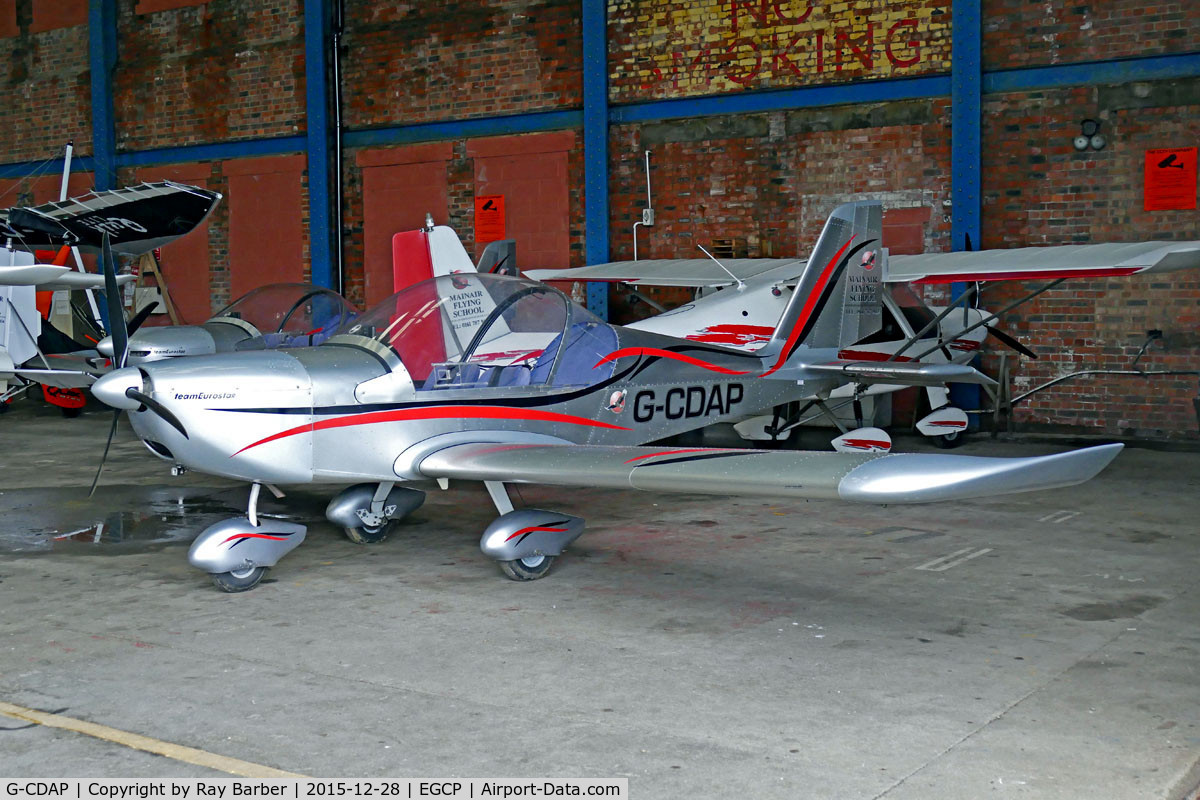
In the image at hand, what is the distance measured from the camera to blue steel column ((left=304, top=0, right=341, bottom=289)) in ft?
50.4

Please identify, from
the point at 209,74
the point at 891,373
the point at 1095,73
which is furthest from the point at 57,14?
the point at 891,373

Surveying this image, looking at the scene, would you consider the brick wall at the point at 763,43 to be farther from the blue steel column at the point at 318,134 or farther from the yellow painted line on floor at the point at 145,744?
the yellow painted line on floor at the point at 145,744

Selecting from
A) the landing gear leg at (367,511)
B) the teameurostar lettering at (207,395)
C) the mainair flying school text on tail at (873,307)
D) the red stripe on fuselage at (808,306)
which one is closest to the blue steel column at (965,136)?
the mainair flying school text on tail at (873,307)

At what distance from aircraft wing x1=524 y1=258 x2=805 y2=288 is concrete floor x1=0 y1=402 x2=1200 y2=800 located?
391 cm

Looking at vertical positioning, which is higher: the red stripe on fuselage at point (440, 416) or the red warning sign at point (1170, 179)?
the red warning sign at point (1170, 179)

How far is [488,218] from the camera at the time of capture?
14.4 m

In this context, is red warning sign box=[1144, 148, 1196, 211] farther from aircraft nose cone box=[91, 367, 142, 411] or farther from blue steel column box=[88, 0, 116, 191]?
blue steel column box=[88, 0, 116, 191]

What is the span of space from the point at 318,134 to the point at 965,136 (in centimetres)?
835

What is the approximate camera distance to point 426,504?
8.20 m

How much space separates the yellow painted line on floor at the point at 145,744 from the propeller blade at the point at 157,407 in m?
1.74

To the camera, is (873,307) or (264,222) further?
(264,222)

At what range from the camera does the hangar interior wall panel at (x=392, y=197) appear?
1480cm

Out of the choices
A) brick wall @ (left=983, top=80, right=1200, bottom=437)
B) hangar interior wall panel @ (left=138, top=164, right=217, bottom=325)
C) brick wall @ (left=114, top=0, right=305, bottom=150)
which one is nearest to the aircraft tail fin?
brick wall @ (left=983, top=80, right=1200, bottom=437)

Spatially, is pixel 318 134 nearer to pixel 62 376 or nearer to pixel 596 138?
pixel 596 138
